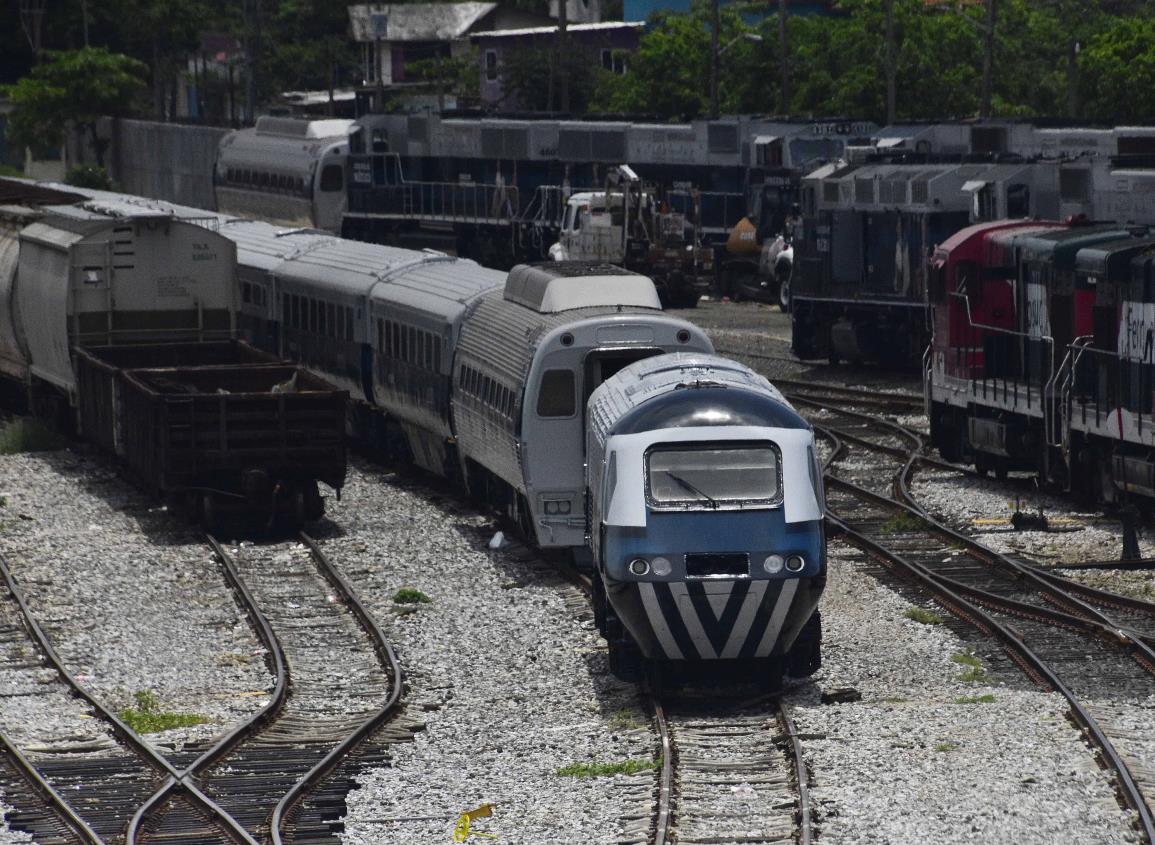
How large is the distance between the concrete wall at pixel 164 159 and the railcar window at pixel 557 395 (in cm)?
5412

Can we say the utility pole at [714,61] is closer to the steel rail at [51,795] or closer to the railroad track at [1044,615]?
the railroad track at [1044,615]

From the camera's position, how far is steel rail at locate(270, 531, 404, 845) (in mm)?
12531

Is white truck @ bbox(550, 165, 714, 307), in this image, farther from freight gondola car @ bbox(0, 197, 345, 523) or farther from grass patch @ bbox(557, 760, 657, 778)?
grass patch @ bbox(557, 760, 657, 778)

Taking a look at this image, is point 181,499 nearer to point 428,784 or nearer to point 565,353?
point 565,353

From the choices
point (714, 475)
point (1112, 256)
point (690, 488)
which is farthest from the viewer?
point (1112, 256)

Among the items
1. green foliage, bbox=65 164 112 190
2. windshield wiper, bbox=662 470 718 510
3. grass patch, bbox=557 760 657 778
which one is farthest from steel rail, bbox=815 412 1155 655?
green foliage, bbox=65 164 112 190

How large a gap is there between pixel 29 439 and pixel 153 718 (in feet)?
54.2

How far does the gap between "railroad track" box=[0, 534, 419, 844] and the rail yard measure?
32 mm

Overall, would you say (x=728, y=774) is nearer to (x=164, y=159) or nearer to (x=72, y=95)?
(x=164, y=159)

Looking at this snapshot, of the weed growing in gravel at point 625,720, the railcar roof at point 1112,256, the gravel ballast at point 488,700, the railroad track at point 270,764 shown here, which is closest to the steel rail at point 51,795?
the railroad track at point 270,764

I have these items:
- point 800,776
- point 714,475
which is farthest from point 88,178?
point 800,776

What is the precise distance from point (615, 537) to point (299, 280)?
56.7ft

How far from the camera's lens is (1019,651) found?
16.3 metres

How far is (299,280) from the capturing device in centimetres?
3098
